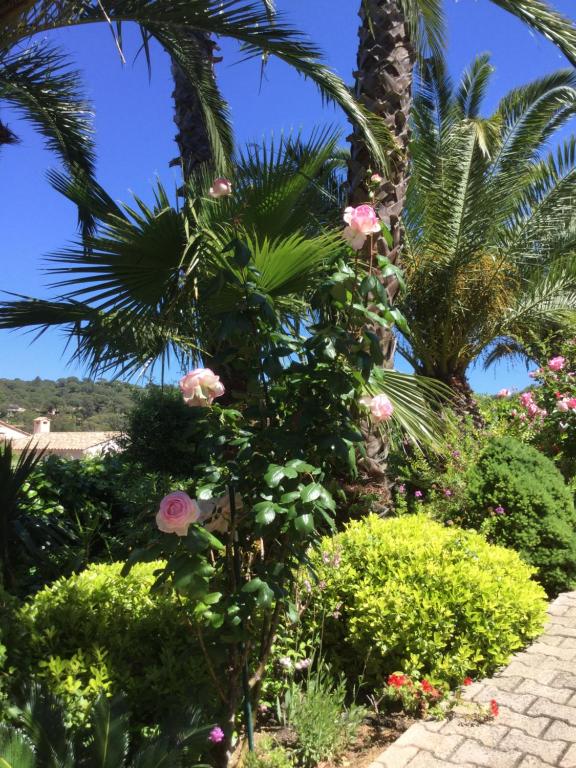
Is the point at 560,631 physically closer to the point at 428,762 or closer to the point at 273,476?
the point at 428,762

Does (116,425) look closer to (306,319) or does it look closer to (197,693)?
(306,319)

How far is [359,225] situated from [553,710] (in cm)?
253

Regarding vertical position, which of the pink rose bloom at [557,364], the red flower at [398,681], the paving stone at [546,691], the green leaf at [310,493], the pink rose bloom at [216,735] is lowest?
the paving stone at [546,691]

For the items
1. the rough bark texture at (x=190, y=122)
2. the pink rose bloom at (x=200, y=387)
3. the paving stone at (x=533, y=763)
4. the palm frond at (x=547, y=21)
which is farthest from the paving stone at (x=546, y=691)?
the rough bark texture at (x=190, y=122)

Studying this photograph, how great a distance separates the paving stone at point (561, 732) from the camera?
2.94 m

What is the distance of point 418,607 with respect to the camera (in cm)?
346

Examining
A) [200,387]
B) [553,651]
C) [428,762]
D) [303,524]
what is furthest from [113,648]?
[553,651]

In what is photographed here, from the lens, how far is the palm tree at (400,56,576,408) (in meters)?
9.02

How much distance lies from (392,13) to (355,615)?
501cm

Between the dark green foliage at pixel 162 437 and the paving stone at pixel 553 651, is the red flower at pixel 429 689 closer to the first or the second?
the paving stone at pixel 553 651

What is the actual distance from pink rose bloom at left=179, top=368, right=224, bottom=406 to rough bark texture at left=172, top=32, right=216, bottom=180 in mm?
5542

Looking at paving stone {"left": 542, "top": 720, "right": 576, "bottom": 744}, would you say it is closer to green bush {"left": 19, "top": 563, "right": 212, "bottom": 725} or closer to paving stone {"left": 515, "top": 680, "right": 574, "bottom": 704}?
paving stone {"left": 515, "top": 680, "right": 574, "bottom": 704}

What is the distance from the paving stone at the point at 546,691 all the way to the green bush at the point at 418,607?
19 cm

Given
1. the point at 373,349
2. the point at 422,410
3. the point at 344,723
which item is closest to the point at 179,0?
the point at 422,410
